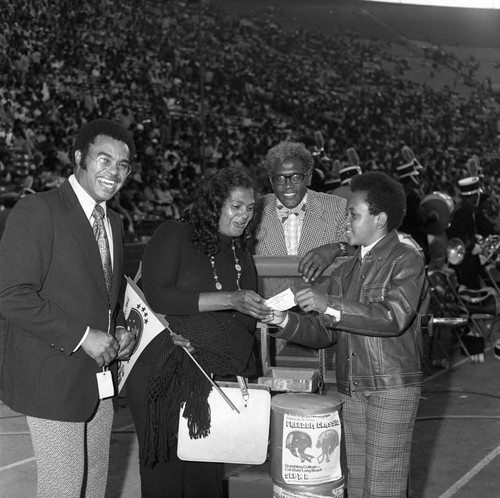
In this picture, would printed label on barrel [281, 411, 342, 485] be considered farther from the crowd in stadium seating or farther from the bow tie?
the crowd in stadium seating

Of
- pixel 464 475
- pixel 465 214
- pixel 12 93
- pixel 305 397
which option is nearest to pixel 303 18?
pixel 12 93

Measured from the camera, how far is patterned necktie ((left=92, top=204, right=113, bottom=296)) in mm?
2414

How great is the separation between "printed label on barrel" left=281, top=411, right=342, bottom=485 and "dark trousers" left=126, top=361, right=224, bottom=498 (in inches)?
14.8

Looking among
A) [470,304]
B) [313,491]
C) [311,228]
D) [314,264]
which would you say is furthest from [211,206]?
[470,304]

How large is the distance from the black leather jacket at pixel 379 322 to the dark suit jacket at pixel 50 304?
0.70 m

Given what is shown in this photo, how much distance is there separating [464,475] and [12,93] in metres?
13.0

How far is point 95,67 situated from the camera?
1698 cm

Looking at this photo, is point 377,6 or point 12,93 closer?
point 12,93

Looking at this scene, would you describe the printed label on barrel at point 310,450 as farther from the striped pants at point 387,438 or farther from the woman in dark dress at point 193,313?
the woman in dark dress at point 193,313

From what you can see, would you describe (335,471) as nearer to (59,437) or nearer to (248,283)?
(248,283)

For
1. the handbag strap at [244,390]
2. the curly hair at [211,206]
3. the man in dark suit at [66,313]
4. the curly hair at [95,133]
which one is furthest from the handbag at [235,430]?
the curly hair at [95,133]

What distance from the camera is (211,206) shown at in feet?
8.89

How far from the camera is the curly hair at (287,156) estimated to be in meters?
3.87

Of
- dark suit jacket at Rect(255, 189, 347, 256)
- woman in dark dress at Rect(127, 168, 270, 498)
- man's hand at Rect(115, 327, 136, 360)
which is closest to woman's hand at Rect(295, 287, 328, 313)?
woman in dark dress at Rect(127, 168, 270, 498)
